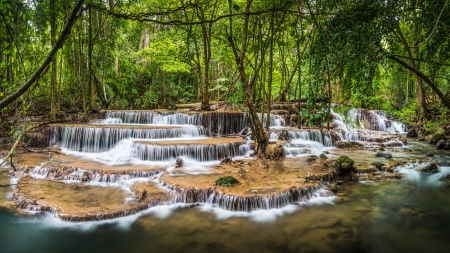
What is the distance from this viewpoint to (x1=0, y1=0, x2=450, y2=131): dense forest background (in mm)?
3572

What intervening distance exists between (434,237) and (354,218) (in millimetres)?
1335

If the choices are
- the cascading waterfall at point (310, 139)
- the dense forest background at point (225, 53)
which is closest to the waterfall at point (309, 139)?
the cascading waterfall at point (310, 139)

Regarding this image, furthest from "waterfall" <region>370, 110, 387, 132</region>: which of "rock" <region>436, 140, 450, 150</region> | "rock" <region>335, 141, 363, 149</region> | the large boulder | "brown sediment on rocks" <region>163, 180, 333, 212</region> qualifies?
"brown sediment on rocks" <region>163, 180, 333, 212</region>

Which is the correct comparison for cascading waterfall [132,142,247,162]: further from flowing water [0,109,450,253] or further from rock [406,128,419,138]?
rock [406,128,419,138]

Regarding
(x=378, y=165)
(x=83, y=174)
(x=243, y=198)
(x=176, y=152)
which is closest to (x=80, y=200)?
(x=83, y=174)

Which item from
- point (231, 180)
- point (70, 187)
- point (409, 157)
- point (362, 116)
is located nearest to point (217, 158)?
point (231, 180)

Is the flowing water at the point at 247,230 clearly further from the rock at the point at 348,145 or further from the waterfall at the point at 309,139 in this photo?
the rock at the point at 348,145

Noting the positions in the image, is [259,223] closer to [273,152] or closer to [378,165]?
[273,152]

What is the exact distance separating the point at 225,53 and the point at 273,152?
777 cm

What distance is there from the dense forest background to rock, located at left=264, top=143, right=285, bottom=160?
168 cm

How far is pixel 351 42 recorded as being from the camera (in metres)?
4.80

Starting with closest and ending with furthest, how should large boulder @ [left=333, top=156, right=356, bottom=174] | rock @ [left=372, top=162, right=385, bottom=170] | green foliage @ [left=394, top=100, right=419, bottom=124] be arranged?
large boulder @ [left=333, top=156, right=356, bottom=174]
rock @ [left=372, top=162, right=385, bottom=170]
green foliage @ [left=394, top=100, right=419, bottom=124]

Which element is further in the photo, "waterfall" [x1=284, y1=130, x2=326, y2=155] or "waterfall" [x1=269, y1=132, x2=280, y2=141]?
"waterfall" [x1=269, y1=132, x2=280, y2=141]

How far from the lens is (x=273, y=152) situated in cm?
935
